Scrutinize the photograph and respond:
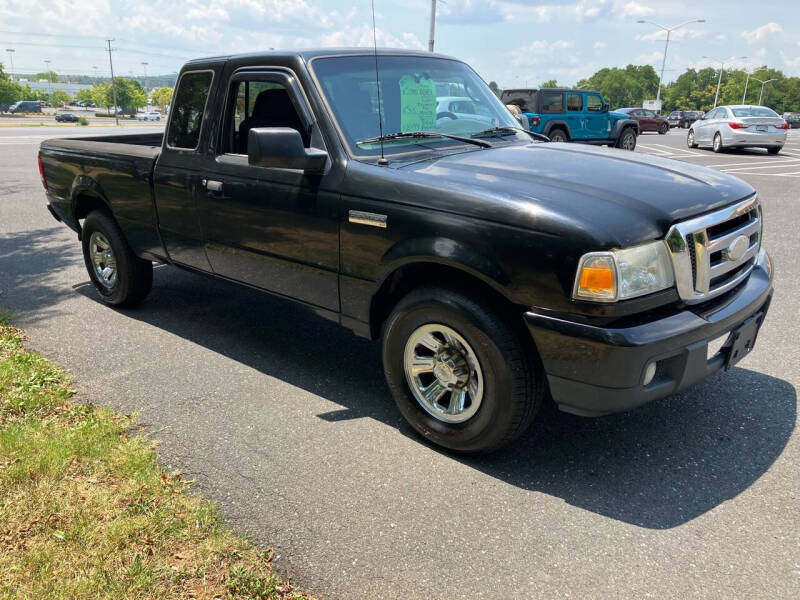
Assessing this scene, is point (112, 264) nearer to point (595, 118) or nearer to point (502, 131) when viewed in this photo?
point (502, 131)

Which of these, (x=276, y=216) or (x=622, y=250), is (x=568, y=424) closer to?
(x=622, y=250)

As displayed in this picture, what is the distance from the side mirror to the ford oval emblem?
2.09 metres

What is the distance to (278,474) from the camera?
124 inches

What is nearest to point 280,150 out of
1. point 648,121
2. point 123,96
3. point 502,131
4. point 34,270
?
point 502,131

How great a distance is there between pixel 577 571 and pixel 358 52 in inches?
122

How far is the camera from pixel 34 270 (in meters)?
6.73

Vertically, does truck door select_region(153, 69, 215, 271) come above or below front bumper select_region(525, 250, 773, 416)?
above

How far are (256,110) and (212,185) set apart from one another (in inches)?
22.4

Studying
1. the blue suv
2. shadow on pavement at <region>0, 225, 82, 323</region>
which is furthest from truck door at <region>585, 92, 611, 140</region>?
shadow on pavement at <region>0, 225, 82, 323</region>

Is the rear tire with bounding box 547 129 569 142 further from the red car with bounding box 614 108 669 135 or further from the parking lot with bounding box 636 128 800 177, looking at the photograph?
the red car with bounding box 614 108 669 135

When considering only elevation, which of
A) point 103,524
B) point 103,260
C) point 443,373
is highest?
point 443,373

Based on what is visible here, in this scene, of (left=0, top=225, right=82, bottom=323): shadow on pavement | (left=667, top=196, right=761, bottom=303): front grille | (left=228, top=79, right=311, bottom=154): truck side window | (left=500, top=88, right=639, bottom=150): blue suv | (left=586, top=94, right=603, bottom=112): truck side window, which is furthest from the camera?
(left=586, top=94, right=603, bottom=112): truck side window

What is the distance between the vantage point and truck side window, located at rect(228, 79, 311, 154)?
4051mm

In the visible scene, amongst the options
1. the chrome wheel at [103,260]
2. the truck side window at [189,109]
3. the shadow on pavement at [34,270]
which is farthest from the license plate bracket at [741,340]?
the shadow on pavement at [34,270]
